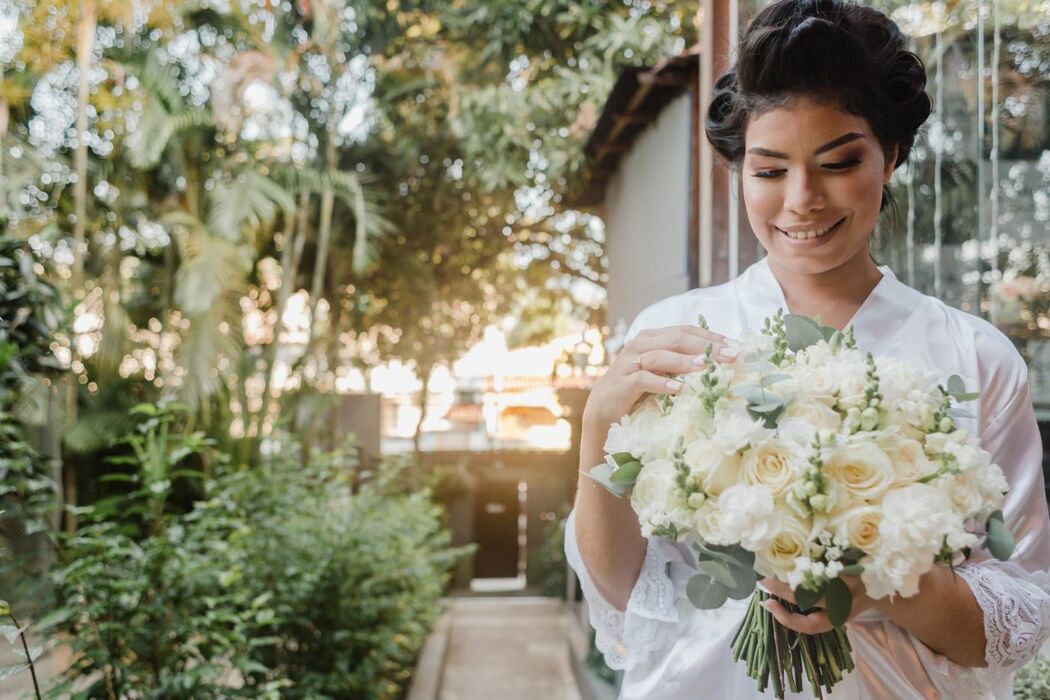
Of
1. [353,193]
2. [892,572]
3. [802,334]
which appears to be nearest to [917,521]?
[892,572]

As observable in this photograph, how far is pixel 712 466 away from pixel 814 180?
0.46 metres

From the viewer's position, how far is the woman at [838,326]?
112 cm

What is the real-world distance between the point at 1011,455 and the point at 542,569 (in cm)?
967

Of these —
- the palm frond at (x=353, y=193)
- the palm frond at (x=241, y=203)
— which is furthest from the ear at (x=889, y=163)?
the palm frond at (x=353, y=193)

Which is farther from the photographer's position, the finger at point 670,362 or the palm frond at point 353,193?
the palm frond at point 353,193

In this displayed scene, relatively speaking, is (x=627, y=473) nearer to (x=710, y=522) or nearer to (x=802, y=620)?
(x=710, y=522)

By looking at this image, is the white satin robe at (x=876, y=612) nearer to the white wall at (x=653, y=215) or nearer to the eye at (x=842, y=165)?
the eye at (x=842, y=165)

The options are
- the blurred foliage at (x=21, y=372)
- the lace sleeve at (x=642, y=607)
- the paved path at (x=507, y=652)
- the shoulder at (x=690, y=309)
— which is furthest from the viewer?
the paved path at (x=507, y=652)

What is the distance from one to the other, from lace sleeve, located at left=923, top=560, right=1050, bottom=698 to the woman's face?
44 centimetres

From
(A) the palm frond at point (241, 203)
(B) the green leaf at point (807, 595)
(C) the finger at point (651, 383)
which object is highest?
(A) the palm frond at point (241, 203)

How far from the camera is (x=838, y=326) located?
1360mm

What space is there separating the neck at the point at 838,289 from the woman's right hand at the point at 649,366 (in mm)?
318

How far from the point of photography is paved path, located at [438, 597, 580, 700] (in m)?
6.51

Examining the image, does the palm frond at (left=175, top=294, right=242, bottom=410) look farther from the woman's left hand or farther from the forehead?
the woman's left hand
